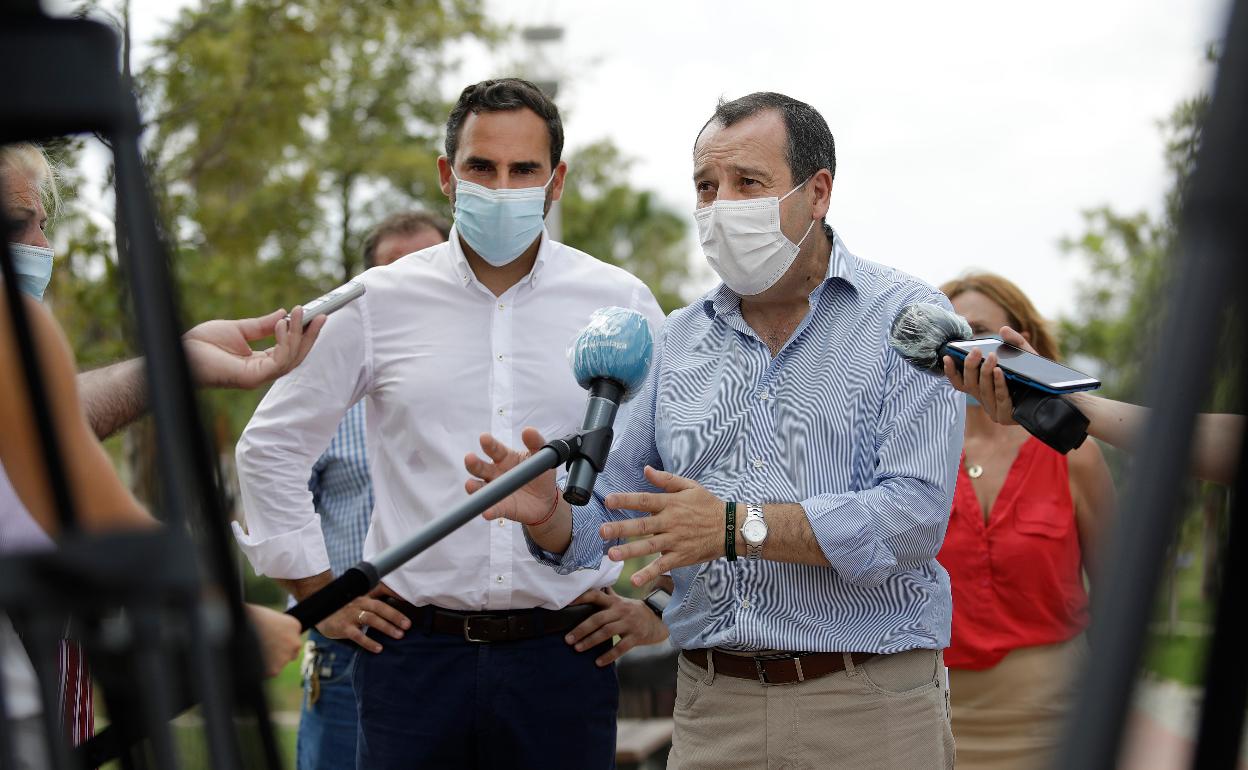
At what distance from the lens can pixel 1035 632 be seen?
4309 millimetres

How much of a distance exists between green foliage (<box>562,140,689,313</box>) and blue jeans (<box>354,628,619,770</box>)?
11792 millimetres

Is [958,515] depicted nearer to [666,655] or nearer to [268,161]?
[666,655]

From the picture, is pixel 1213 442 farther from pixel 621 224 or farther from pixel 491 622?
pixel 621 224

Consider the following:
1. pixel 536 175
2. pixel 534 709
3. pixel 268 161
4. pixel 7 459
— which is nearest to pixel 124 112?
pixel 7 459

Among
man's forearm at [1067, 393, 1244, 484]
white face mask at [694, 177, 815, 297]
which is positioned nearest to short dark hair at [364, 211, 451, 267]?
white face mask at [694, 177, 815, 297]

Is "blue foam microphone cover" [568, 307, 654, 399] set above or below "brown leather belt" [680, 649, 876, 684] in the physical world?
above

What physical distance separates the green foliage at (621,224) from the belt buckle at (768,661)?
483 inches

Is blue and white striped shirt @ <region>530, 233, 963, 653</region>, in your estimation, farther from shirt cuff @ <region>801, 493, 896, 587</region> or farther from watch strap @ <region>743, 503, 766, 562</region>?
watch strap @ <region>743, 503, 766, 562</region>

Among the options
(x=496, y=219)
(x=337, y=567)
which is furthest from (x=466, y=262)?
(x=337, y=567)

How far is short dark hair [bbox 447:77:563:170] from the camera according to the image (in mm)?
3830

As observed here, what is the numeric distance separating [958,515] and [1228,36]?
3915 mm

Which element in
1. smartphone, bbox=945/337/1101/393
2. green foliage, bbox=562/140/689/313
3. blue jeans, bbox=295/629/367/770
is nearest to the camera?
smartphone, bbox=945/337/1101/393

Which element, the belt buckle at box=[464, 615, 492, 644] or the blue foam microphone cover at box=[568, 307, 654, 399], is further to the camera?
the belt buckle at box=[464, 615, 492, 644]

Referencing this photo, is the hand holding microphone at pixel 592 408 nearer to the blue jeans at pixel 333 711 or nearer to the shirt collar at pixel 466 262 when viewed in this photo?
the shirt collar at pixel 466 262
